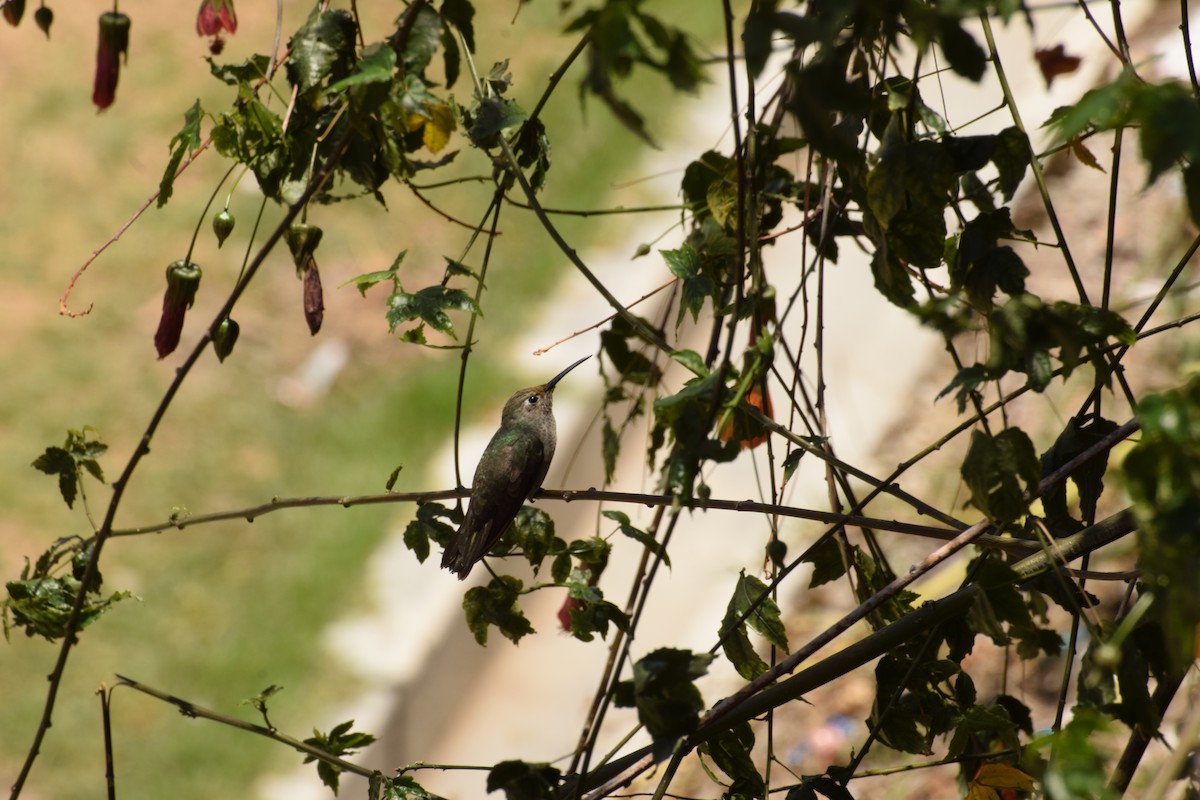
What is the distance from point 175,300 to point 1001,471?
0.99m

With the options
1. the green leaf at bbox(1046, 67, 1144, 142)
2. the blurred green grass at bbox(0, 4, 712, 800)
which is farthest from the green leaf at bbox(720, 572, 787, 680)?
the blurred green grass at bbox(0, 4, 712, 800)

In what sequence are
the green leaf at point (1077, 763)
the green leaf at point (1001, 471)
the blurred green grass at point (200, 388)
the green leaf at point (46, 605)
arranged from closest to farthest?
the green leaf at point (1077, 763) → the green leaf at point (1001, 471) → the green leaf at point (46, 605) → the blurred green grass at point (200, 388)

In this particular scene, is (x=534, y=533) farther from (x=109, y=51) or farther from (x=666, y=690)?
(x=109, y=51)

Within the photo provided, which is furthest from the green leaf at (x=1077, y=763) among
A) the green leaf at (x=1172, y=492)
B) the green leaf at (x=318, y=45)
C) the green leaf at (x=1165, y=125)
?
the green leaf at (x=318, y=45)

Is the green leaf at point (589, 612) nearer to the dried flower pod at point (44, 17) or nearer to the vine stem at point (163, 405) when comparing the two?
the vine stem at point (163, 405)

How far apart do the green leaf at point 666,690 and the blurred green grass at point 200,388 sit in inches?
103

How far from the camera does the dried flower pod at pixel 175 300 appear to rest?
1.49 meters

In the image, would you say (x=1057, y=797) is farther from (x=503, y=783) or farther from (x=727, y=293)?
(x=727, y=293)

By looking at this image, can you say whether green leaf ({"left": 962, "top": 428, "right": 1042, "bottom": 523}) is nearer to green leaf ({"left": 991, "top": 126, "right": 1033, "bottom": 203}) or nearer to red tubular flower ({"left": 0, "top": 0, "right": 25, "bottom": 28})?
green leaf ({"left": 991, "top": 126, "right": 1033, "bottom": 203})

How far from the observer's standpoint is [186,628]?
3783 mm

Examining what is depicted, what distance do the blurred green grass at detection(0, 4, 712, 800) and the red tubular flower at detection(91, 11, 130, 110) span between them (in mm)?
1905

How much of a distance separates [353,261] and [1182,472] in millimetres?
4286

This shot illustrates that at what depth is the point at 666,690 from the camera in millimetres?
1068

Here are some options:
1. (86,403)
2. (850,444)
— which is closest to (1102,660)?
(850,444)
